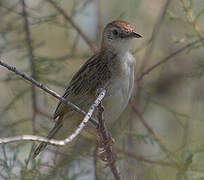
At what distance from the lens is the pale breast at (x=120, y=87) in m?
5.18

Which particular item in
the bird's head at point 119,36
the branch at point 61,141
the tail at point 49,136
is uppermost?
the bird's head at point 119,36

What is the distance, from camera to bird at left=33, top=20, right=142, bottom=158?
521cm

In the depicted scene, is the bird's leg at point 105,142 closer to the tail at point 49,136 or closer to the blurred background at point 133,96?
the blurred background at point 133,96

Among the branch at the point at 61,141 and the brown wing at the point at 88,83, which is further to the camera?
the brown wing at the point at 88,83

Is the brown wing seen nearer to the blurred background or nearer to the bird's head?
the bird's head

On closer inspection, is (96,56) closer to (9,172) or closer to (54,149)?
(54,149)

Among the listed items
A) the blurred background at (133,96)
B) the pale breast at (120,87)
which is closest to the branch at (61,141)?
the blurred background at (133,96)

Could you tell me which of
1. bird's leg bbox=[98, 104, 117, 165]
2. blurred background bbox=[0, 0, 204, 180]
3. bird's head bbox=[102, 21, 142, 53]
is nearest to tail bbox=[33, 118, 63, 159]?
blurred background bbox=[0, 0, 204, 180]

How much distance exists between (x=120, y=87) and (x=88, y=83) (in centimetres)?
41

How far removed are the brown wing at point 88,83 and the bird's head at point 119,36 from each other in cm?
19

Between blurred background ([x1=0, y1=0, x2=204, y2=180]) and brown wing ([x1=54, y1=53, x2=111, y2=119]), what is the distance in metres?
0.50

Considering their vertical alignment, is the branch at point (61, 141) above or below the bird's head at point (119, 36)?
below

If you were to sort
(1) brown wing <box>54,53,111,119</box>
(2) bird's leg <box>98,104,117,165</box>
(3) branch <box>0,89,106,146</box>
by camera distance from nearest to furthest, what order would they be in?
(3) branch <box>0,89,106,146</box> < (2) bird's leg <box>98,104,117,165</box> < (1) brown wing <box>54,53,111,119</box>

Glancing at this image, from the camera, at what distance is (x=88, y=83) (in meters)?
5.37
